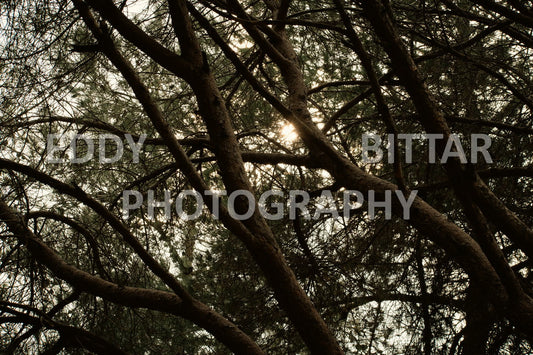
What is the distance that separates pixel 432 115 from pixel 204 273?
3.38 m

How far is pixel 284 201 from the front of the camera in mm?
4152

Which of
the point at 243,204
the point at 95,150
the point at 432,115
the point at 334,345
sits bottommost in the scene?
the point at 334,345

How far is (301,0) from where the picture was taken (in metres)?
4.23

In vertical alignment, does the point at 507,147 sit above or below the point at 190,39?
above

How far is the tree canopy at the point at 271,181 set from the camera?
77.2 inches

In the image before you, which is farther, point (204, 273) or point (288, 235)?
point (204, 273)

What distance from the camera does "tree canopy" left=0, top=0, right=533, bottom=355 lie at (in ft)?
6.43

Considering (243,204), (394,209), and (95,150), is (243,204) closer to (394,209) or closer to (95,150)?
(394,209)

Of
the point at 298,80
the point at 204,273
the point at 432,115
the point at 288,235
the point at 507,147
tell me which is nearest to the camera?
the point at 432,115

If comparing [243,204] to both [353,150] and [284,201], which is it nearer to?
[284,201]

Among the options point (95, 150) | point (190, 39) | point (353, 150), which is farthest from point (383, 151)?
point (95, 150)

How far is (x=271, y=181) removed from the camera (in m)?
4.06

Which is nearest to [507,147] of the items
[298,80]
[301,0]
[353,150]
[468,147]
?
[468,147]

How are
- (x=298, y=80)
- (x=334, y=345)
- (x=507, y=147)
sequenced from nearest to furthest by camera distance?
→ (x=334, y=345) < (x=298, y=80) < (x=507, y=147)
